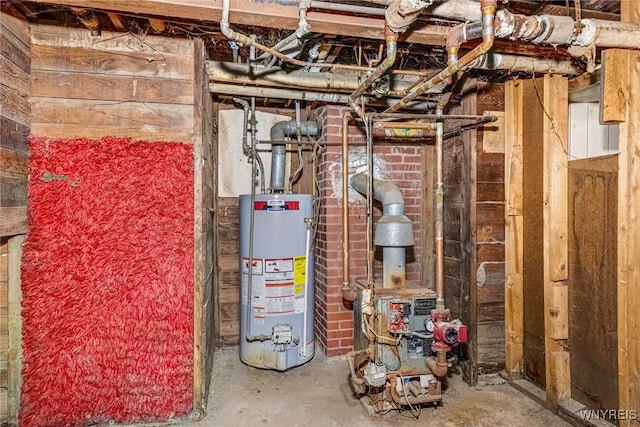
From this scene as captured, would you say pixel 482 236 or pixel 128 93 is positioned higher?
pixel 128 93

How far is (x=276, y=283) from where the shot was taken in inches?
102

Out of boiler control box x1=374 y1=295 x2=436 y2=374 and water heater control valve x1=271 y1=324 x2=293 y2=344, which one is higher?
boiler control box x1=374 y1=295 x2=436 y2=374

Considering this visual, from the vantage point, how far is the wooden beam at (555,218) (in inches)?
85.5

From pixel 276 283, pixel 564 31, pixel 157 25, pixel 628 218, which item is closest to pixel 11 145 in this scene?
pixel 157 25

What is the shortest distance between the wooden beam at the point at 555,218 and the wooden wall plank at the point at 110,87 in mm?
2097

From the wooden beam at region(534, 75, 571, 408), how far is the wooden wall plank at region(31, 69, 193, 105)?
2.10 m

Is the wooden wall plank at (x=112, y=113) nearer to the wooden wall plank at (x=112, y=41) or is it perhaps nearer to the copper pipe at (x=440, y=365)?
the wooden wall plank at (x=112, y=41)

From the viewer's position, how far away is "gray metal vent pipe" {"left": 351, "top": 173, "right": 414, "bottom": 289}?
7.16 ft

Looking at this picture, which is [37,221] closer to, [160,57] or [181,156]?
[181,156]

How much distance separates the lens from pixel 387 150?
9.46 ft

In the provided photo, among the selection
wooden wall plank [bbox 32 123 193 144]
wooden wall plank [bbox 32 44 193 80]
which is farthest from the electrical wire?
wooden wall plank [bbox 32 44 193 80]

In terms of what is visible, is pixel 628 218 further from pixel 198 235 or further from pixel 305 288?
pixel 198 235

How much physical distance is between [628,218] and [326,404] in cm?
189

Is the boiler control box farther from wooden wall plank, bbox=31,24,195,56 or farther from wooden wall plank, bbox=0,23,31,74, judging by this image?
wooden wall plank, bbox=0,23,31,74
